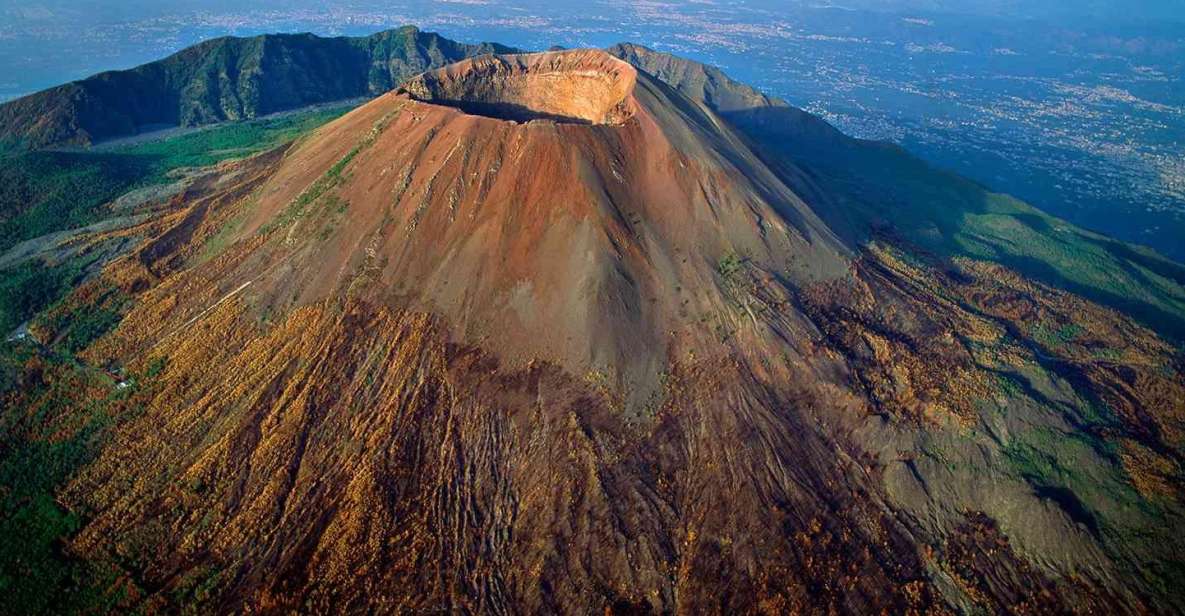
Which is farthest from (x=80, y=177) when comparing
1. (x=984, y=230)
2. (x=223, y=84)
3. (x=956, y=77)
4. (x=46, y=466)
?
(x=956, y=77)

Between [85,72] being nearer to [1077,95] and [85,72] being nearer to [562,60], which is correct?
[562,60]

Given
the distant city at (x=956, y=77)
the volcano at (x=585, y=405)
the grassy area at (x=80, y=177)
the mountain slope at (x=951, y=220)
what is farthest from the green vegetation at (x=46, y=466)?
the distant city at (x=956, y=77)

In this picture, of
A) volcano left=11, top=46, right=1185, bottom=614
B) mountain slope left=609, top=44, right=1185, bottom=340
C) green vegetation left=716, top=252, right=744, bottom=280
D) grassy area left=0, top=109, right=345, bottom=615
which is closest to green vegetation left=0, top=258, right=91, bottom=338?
grassy area left=0, top=109, right=345, bottom=615

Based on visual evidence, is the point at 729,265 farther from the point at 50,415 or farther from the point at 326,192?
the point at 50,415

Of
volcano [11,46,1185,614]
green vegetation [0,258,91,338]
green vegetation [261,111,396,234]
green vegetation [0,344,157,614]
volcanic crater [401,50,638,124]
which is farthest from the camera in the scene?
volcanic crater [401,50,638,124]

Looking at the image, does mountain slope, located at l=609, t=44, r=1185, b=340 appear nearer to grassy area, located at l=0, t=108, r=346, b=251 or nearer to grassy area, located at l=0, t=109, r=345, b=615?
grassy area, located at l=0, t=109, r=345, b=615
